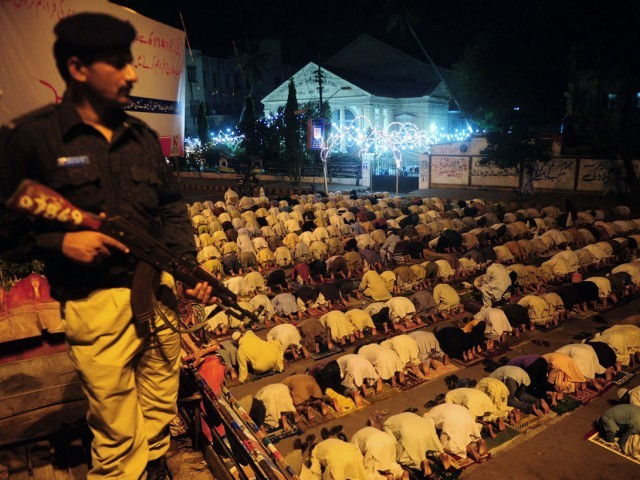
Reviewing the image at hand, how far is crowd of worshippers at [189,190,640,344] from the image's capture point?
36.0 feet

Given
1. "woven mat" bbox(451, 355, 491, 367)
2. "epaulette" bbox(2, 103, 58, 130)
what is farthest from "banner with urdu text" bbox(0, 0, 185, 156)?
"woven mat" bbox(451, 355, 491, 367)

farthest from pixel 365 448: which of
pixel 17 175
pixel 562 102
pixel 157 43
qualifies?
pixel 562 102

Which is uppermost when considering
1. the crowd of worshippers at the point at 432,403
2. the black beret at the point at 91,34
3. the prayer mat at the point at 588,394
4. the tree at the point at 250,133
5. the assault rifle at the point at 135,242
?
the tree at the point at 250,133

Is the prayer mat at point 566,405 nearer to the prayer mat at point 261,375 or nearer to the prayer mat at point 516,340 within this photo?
the prayer mat at point 516,340

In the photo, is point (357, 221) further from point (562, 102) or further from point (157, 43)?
point (562, 102)

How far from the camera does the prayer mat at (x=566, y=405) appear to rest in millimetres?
7947

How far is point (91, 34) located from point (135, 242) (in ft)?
3.12

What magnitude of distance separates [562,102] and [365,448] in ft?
126

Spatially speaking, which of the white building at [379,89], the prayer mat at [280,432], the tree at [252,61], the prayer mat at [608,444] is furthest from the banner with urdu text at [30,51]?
the tree at [252,61]

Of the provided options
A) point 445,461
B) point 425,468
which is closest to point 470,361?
point 445,461

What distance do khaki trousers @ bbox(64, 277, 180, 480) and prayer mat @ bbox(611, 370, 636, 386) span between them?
341 inches

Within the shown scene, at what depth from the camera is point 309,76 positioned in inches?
1697

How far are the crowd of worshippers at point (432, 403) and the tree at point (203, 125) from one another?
41327 millimetres

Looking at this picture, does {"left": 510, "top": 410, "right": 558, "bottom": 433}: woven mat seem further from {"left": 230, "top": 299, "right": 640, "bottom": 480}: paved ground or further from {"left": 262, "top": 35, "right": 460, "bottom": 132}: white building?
{"left": 262, "top": 35, "right": 460, "bottom": 132}: white building
